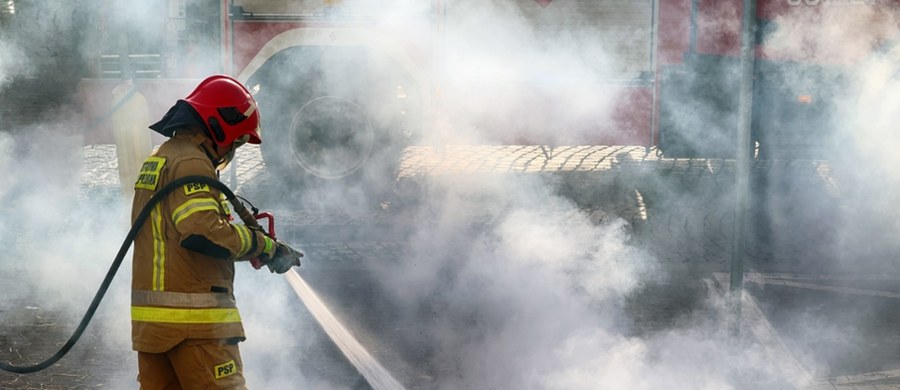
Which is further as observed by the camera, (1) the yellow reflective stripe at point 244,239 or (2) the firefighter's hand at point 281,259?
(2) the firefighter's hand at point 281,259

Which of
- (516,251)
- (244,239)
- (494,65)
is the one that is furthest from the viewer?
(494,65)

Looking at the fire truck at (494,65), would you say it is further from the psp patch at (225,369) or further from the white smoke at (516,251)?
the psp patch at (225,369)

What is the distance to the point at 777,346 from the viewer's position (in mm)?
5516

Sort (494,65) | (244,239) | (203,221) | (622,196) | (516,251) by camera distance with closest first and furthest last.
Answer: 1. (203,221)
2. (244,239)
3. (516,251)
4. (494,65)
5. (622,196)

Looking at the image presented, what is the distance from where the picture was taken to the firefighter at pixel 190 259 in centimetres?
322

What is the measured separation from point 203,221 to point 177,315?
313 millimetres

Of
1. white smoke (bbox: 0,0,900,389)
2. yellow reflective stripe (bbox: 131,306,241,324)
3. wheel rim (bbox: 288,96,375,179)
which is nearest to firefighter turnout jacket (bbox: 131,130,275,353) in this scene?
yellow reflective stripe (bbox: 131,306,241,324)

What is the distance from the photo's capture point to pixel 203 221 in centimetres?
318

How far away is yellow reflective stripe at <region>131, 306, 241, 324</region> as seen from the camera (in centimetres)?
324

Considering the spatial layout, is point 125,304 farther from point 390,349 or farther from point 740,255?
point 740,255

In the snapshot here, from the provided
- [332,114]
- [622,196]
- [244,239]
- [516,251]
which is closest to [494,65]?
[332,114]

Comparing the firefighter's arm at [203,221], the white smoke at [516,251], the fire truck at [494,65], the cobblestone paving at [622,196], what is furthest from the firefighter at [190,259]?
the fire truck at [494,65]

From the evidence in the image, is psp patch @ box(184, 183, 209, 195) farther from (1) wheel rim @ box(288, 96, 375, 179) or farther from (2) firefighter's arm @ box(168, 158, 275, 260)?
(1) wheel rim @ box(288, 96, 375, 179)

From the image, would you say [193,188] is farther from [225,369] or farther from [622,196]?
[622,196]
